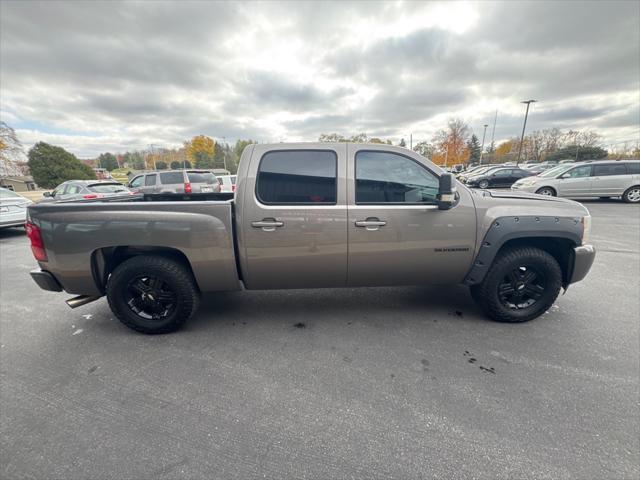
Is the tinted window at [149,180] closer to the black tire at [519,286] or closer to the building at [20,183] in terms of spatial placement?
the black tire at [519,286]

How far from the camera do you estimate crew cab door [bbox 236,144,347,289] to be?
8.68 feet

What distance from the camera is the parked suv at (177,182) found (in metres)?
11.8

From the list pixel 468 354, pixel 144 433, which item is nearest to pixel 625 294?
pixel 468 354

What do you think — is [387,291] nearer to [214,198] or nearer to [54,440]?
[214,198]

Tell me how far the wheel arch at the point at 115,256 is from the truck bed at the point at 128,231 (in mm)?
23

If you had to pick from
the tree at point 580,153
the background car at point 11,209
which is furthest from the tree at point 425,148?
the background car at point 11,209

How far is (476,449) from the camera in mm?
1690

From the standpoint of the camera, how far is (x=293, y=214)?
104 inches

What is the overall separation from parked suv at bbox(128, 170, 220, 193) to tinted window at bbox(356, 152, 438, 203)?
10674 millimetres

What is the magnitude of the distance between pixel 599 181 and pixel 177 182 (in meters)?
17.3

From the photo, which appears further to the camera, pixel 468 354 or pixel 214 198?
pixel 214 198

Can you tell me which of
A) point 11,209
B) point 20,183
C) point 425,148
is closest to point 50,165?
point 20,183

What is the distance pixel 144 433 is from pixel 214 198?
2761 millimetres

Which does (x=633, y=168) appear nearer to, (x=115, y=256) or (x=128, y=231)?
(x=128, y=231)
